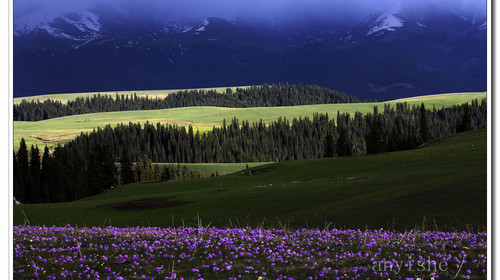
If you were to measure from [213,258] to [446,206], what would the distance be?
29.4 meters

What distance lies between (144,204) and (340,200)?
24946 mm

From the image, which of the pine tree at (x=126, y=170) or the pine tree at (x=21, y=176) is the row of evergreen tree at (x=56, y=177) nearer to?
the pine tree at (x=21, y=176)

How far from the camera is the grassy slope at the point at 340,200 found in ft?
130

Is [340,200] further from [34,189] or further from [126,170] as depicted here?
[126,170]

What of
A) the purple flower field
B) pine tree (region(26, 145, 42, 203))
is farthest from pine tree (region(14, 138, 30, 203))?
the purple flower field

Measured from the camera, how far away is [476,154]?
8162 cm

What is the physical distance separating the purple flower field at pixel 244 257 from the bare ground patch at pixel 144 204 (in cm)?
4341

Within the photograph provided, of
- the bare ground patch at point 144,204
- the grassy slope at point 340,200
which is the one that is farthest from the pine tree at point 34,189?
the bare ground patch at point 144,204

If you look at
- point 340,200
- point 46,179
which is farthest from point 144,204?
point 46,179

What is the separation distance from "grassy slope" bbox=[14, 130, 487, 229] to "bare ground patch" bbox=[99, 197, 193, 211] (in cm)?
157

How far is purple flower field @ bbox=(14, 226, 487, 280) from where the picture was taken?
13.0 m

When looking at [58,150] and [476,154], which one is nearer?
[476,154]
